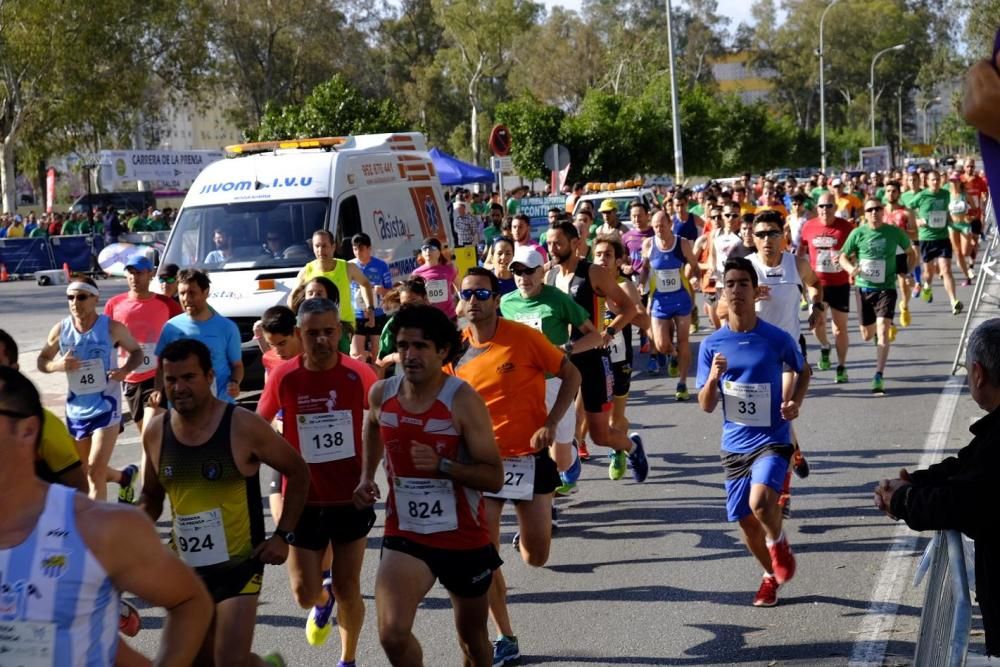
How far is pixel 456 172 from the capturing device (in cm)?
3244

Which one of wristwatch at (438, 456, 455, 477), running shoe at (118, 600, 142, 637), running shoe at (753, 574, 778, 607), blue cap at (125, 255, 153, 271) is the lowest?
running shoe at (753, 574, 778, 607)

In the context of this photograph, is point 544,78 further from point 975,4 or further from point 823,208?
point 823,208

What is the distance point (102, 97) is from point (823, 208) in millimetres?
37688

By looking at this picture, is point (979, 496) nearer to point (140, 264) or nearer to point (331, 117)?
point (140, 264)

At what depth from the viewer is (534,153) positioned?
38438 millimetres

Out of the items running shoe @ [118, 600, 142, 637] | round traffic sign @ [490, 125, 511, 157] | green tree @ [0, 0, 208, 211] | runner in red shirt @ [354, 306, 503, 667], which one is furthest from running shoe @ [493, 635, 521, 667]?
green tree @ [0, 0, 208, 211]

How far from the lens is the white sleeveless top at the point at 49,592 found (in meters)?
2.88

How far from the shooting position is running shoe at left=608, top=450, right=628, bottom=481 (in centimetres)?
938

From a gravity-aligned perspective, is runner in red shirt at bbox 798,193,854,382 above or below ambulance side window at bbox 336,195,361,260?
below

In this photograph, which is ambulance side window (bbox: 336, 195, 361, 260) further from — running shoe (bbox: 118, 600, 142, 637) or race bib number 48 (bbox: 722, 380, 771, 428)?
running shoe (bbox: 118, 600, 142, 637)

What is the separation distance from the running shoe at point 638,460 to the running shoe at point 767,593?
2.67 metres

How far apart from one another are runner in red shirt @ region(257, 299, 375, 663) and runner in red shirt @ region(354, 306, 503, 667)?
0.70 metres

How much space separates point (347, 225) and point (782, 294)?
508 centimetres

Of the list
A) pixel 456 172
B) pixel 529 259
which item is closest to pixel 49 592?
pixel 529 259
